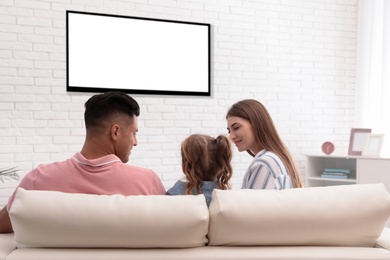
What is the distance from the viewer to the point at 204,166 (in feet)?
8.54

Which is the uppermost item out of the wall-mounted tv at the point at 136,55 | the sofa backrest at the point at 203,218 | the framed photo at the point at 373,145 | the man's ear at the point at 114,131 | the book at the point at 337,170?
the wall-mounted tv at the point at 136,55

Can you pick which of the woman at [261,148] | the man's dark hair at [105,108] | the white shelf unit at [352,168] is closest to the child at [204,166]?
the woman at [261,148]

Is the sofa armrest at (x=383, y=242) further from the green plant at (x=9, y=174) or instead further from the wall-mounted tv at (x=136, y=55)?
the wall-mounted tv at (x=136, y=55)

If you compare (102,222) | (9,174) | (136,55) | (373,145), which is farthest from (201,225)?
(373,145)

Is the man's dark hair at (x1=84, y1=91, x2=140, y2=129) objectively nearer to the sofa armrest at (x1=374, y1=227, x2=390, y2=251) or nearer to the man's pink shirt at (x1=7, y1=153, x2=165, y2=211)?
the man's pink shirt at (x1=7, y1=153, x2=165, y2=211)

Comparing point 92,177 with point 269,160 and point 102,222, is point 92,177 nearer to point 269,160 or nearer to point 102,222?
point 102,222

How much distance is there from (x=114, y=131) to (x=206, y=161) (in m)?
0.50

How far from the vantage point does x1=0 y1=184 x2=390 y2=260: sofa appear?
1.60 metres

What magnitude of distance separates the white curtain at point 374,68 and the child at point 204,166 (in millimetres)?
3883

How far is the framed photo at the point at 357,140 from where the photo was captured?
5961 mm

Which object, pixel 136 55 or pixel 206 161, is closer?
pixel 206 161

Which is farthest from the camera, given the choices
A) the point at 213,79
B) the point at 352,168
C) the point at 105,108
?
the point at 352,168

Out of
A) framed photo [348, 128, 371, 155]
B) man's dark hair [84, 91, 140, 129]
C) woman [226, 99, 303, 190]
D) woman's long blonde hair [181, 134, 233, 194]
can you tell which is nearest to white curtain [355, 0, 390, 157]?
framed photo [348, 128, 371, 155]

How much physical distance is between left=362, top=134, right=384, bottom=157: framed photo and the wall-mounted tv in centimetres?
166
